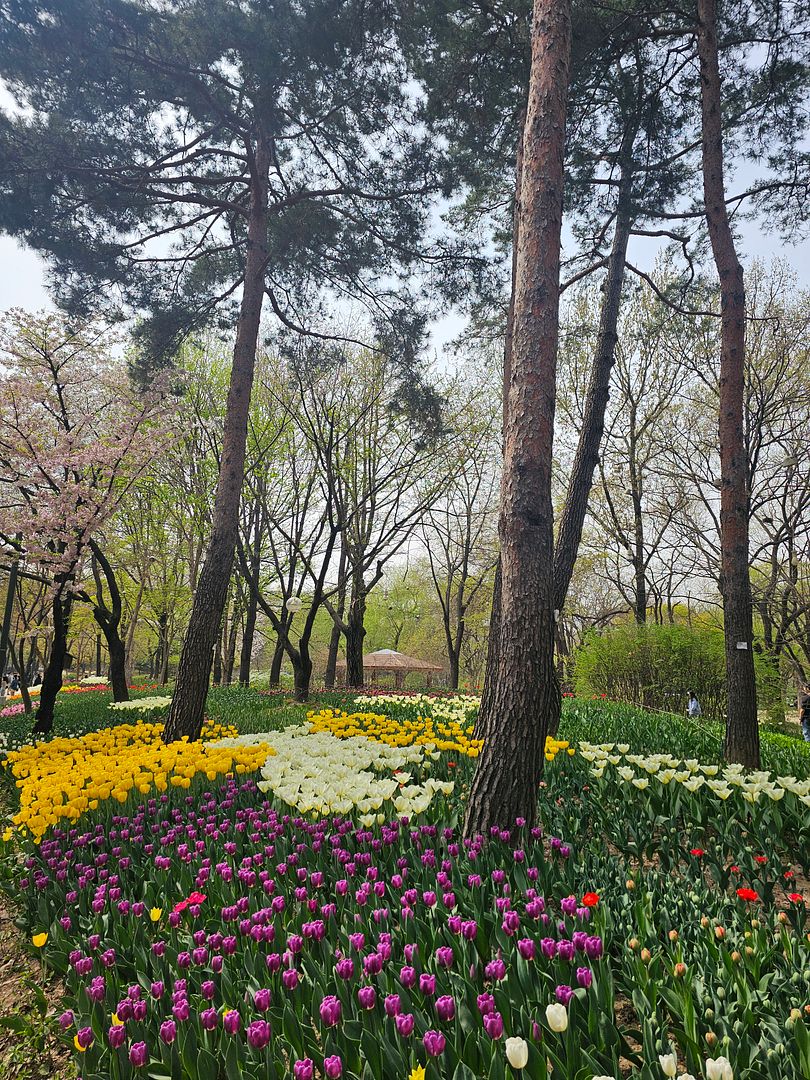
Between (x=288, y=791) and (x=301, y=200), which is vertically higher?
(x=301, y=200)

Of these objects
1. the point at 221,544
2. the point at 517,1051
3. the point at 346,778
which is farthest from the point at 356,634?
the point at 517,1051

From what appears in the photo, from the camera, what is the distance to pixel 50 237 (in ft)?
24.1

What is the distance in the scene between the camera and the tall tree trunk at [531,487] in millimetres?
3182

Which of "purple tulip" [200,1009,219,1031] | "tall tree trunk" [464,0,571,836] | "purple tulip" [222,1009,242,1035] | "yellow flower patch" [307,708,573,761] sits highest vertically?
"tall tree trunk" [464,0,571,836]

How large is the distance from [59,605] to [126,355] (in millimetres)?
7727

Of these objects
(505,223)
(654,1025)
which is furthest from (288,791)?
(505,223)

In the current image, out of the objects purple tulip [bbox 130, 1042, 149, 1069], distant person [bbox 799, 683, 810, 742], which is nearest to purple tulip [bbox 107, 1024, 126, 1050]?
purple tulip [bbox 130, 1042, 149, 1069]

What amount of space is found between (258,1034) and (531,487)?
2.72m

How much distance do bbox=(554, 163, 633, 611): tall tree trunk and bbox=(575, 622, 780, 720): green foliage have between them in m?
5.38

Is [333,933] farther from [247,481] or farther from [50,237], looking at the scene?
[247,481]

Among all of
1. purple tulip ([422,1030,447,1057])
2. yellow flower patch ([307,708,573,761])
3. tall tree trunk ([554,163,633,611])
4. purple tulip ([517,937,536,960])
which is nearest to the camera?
purple tulip ([422,1030,447,1057])

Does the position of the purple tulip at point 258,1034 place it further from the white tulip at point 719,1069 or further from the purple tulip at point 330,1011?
the white tulip at point 719,1069

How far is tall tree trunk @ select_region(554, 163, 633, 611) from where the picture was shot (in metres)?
6.19

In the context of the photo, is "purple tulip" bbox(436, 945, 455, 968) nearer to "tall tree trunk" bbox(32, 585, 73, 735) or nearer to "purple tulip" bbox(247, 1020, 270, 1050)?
"purple tulip" bbox(247, 1020, 270, 1050)
